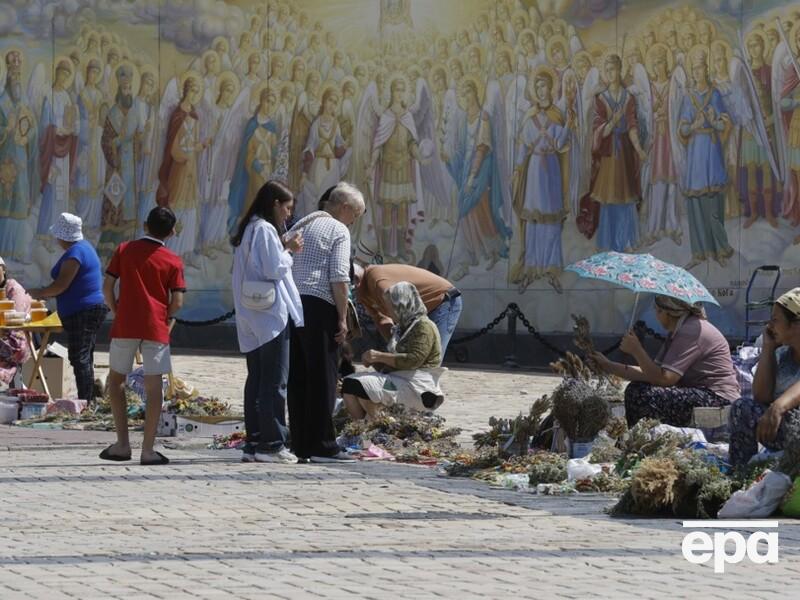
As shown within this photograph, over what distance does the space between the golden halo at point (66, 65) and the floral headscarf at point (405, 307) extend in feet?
71.6

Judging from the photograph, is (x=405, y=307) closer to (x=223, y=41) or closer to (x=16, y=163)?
(x=223, y=41)

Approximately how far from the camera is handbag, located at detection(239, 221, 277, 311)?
10664mm

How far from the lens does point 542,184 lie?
25.6 m

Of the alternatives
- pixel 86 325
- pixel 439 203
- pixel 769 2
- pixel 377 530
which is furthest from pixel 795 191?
pixel 377 530

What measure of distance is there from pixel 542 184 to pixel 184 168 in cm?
779

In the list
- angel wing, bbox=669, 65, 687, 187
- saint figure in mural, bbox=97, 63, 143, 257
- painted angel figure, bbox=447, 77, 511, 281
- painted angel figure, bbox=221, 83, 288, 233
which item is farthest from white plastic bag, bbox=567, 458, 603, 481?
saint figure in mural, bbox=97, 63, 143, 257

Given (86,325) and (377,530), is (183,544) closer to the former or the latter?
(377,530)

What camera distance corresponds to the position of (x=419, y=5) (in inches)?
1105

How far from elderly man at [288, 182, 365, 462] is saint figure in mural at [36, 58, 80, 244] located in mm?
22318

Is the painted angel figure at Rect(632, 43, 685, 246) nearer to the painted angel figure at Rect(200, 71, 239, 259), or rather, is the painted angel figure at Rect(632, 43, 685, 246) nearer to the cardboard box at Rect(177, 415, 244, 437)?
the painted angel figure at Rect(200, 71, 239, 259)

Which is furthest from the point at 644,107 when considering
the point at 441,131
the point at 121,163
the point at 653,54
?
the point at 121,163

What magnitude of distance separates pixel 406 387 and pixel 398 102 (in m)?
16.4

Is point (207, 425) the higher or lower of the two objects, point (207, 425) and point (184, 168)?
the lower

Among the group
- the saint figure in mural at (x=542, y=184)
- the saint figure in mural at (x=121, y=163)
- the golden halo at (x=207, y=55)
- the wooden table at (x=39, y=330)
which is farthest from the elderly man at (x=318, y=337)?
the saint figure in mural at (x=121, y=163)
